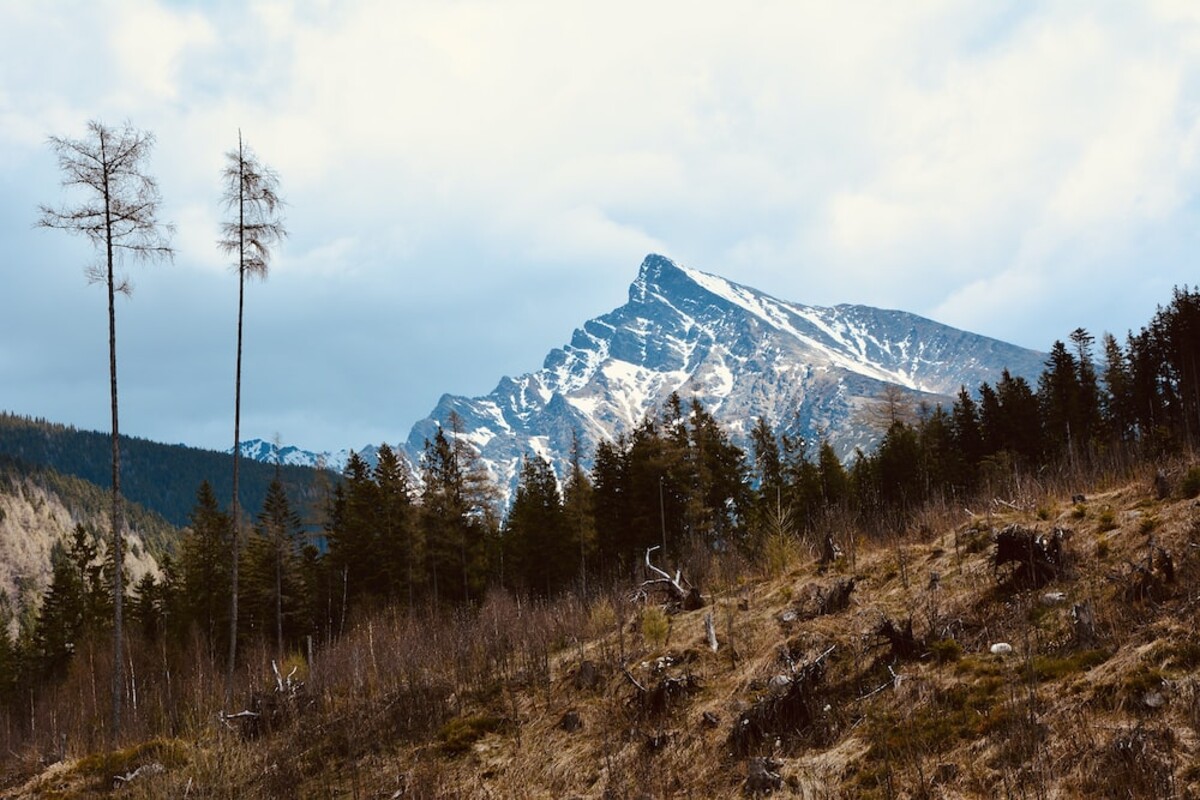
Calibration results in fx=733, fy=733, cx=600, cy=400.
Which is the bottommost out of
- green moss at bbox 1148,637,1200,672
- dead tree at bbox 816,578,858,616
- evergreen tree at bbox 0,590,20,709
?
evergreen tree at bbox 0,590,20,709

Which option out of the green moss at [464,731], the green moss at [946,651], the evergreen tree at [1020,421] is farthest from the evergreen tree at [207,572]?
the evergreen tree at [1020,421]

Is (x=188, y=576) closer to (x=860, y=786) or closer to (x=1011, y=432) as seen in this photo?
(x=860, y=786)

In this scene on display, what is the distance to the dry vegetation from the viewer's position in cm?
604

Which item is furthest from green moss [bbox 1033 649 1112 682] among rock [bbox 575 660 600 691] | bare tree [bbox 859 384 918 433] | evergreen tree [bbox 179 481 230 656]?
bare tree [bbox 859 384 918 433]

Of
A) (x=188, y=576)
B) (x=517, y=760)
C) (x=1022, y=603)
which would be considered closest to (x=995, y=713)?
(x=1022, y=603)

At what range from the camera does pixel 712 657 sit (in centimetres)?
988

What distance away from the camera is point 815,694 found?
802 centimetres

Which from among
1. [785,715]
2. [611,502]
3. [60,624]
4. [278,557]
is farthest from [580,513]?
[785,715]

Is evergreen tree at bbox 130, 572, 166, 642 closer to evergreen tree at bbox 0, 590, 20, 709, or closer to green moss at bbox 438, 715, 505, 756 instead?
evergreen tree at bbox 0, 590, 20, 709

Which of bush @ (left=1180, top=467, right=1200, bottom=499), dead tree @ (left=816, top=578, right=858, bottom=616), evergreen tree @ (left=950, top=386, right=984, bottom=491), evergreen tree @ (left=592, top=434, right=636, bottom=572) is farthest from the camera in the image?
evergreen tree @ (left=950, top=386, right=984, bottom=491)

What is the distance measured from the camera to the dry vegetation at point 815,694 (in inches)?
238

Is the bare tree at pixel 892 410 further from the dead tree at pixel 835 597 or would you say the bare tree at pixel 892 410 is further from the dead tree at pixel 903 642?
the dead tree at pixel 903 642

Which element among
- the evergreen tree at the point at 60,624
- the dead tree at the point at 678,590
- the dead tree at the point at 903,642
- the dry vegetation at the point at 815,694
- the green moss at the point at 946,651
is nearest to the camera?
the dry vegetation at the point at 815,694

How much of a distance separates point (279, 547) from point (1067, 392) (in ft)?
177
